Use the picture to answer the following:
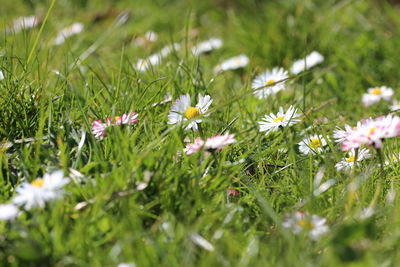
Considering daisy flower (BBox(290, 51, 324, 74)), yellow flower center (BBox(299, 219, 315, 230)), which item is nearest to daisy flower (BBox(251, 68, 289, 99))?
daisy flower (BBox(290, 51, 324, 74))

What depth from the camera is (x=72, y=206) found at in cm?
125

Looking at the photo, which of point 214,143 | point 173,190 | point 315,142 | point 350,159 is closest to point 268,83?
point 315,142

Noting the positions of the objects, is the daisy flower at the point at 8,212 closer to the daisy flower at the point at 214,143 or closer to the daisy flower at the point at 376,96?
the daisy flower at the point at 214,143

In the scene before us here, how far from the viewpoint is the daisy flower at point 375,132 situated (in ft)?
4.24

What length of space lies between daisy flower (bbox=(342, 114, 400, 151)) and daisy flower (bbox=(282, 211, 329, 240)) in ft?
0.79

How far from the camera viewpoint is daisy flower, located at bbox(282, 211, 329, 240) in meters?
1.14

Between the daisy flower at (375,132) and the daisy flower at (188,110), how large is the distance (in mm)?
414

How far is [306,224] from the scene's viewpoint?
1132mm

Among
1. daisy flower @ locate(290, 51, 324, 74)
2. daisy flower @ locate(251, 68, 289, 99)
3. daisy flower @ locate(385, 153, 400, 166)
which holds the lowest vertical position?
daisy flower @ locate(290, 51, 324, 74)

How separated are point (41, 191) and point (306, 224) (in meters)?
0.56

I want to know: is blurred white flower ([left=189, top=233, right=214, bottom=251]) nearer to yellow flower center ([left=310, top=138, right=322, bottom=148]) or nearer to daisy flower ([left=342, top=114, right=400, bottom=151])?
daisy flower ([left=342, top=114, right=400, bottom=151])

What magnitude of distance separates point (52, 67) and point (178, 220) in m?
1.30

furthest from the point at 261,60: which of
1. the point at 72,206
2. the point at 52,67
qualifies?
the point at 72,206

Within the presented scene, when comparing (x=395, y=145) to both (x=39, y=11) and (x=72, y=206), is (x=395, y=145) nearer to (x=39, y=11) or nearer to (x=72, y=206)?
(x=72, y=206)
